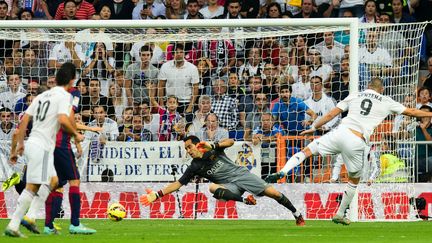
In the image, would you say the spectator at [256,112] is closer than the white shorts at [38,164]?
No

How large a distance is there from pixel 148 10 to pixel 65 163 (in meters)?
11.3

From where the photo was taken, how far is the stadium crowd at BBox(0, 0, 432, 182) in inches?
923

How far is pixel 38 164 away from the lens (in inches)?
606

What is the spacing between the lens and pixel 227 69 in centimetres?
2442

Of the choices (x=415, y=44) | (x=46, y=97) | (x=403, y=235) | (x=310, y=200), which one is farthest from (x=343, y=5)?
(x=46, y=97)

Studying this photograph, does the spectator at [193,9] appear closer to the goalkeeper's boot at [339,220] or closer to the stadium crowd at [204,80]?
the stadium crowd at [204,80]

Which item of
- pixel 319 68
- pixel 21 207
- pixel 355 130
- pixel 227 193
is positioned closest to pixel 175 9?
pixel 319 68

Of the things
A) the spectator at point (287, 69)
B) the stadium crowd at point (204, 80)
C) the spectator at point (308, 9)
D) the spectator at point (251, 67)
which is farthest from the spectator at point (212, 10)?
the spectator at point (287, 69)

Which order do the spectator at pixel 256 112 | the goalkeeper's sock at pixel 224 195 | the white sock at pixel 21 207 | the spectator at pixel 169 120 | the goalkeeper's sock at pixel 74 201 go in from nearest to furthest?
the white sock at pixel 21 207, the goalkeeper's sock at pixel 74 201, the goalkeeper's sock at pixel 224 195, the spectator at pixel 256 112, the spectator at pixel 169 120

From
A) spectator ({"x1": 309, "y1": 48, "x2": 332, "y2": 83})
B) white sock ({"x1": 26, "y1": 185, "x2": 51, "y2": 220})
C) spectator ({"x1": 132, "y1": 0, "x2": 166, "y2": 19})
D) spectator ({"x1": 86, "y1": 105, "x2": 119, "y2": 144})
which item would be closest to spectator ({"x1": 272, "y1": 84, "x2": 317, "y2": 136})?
spectator ({"x1": 309, "y1": 48, "x2": 332, "y2": 83})

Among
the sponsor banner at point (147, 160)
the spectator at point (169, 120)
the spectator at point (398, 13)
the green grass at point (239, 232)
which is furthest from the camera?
the spectator at point (398, 13)

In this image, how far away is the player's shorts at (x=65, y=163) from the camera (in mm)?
16672

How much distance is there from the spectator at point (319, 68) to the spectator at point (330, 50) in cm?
10

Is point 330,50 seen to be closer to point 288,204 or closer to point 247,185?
point 247,185
